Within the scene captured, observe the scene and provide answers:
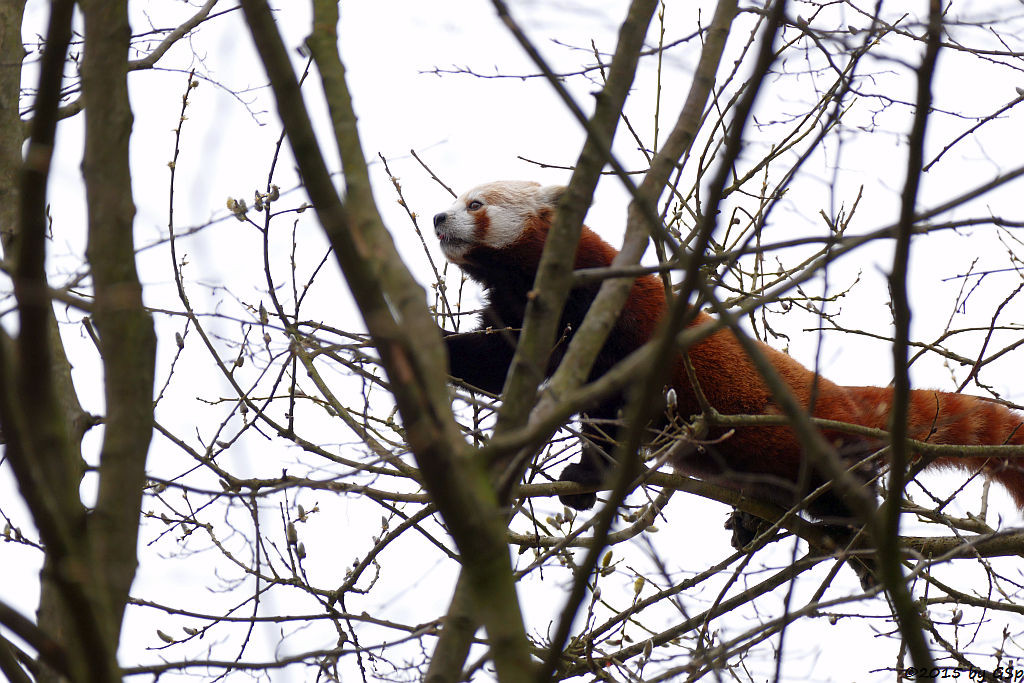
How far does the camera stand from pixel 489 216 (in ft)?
19.6

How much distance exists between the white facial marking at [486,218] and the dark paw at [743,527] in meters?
2.08

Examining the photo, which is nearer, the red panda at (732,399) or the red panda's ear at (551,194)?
the red panda at (732,399)

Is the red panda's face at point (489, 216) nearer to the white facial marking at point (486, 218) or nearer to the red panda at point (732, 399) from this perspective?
the white facial marking at point (486, 218)

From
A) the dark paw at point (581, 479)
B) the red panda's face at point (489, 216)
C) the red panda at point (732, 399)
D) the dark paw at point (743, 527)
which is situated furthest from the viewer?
the red panda's face at point (489, 216)

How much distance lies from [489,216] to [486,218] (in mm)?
39

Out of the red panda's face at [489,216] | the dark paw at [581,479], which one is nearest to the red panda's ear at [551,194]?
the red panda's face at [489,216]

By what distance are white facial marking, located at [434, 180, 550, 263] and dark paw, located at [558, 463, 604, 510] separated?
1714 millimetres

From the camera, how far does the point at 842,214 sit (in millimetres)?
4578

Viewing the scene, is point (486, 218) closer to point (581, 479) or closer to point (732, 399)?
point (732, 399)

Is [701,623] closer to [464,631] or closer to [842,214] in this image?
[464,631]

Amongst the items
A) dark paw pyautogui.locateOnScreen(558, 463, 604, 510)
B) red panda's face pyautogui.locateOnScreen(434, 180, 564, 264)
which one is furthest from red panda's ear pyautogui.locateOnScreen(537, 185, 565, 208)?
dark paw pyautogui.locateOnScreen(558, 463, 604, 510)

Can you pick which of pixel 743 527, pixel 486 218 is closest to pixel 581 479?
pixel 743 527

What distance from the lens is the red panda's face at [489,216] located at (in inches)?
231

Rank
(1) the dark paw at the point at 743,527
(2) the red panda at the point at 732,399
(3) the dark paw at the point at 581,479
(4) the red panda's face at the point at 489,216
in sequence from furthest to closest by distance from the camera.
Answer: (4) the red panda's face at the point at 489,216 → (1) the dark paw at the point at 743,527 → (2) the red panda at the point at 732,399 → (3) the dark paw at the point at 581,479
